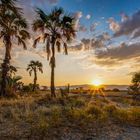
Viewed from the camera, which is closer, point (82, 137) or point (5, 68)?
point (82, 137)

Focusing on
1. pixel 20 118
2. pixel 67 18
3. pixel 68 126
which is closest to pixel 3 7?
pixel 20 118

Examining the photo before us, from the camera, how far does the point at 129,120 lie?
12.7 metres

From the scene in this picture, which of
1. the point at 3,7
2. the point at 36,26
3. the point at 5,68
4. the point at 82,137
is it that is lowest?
the point at 82,137

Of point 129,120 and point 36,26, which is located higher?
point 36,26

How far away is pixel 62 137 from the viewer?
936 centimetres

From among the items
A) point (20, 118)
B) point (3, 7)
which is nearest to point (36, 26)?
point (3, 7)

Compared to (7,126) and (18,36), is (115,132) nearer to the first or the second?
(7,126)

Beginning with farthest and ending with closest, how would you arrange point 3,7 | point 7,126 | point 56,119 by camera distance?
point 3,7 < point 56,119 < point 7,126

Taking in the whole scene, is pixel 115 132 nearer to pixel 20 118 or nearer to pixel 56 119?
pixel 56 119

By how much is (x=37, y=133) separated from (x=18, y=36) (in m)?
22.2

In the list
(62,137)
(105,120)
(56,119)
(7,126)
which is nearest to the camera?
(62,137)

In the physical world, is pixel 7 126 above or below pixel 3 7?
below

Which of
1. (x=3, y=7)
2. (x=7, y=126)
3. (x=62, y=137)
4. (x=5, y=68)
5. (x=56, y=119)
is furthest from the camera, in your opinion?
(x=5, y=68)

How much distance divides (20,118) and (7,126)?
4.75ft
